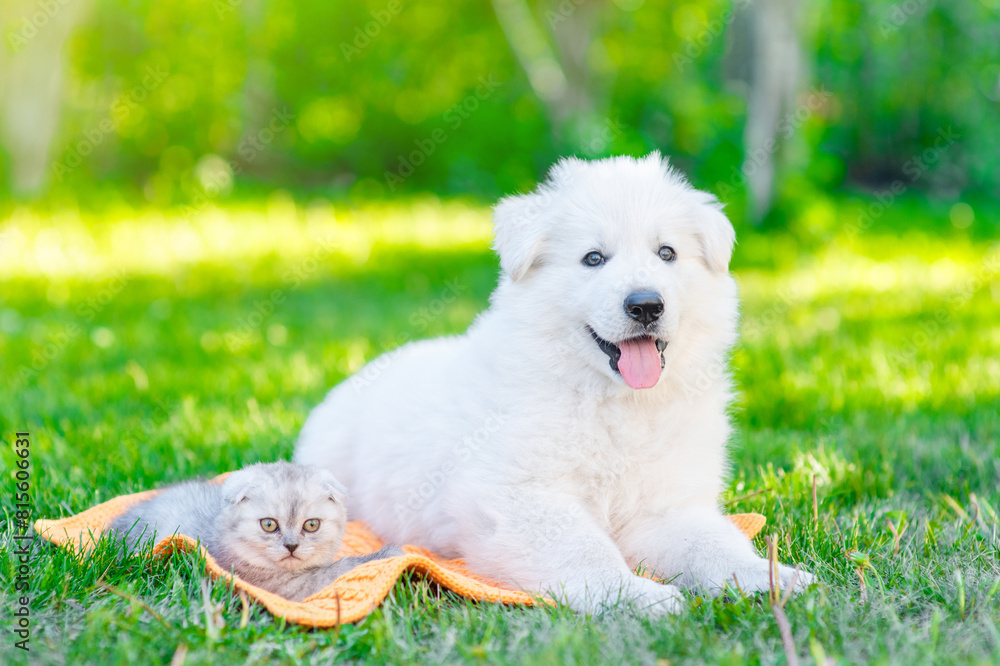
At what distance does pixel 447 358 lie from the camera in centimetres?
337

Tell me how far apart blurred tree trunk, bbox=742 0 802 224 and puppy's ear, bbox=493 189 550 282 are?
20.9 feet

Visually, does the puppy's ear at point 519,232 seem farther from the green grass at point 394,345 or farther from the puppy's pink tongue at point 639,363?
the green grass at point 394,345

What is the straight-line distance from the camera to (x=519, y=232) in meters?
2.97

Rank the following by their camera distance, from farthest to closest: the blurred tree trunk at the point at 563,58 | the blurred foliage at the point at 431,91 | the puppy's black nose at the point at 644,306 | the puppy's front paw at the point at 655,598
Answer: the blurred tree trunk at the point at 563,58, the blurred foliage at the point at 431,91, the puppy's black nose at the point at 644,306, the puppy's front paw at the point at 655,598

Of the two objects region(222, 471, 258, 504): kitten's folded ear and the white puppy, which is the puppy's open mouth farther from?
region(222, 471, 258, 504): kitten's folded ear

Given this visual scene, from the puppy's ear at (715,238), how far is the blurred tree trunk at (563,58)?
10.6m

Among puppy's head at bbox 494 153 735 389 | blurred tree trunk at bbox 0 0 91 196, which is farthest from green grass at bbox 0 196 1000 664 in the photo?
blurred tree trunk at bbox 0 0 91 196

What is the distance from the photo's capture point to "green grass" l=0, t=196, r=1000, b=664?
2328mm

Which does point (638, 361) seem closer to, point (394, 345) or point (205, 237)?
point (394, 345)

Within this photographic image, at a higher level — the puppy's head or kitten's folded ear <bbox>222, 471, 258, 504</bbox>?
the puppy's head

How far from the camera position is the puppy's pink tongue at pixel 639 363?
2770 mm


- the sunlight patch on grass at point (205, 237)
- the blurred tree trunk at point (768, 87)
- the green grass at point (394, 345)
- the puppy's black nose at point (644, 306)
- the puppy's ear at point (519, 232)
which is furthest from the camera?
the blurred tree trunk at point (768, 87)

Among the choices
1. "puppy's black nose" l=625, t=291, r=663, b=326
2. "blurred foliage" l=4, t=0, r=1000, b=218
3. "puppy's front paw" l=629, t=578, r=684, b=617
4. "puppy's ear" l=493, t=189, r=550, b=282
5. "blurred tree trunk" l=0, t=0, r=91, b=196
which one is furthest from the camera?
"blurred foliage" l=4, t=0, r=1000, b=218

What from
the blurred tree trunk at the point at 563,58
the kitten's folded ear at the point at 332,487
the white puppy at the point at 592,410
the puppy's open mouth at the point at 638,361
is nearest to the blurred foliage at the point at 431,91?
the blurred tree trunk at the point at 563,58
